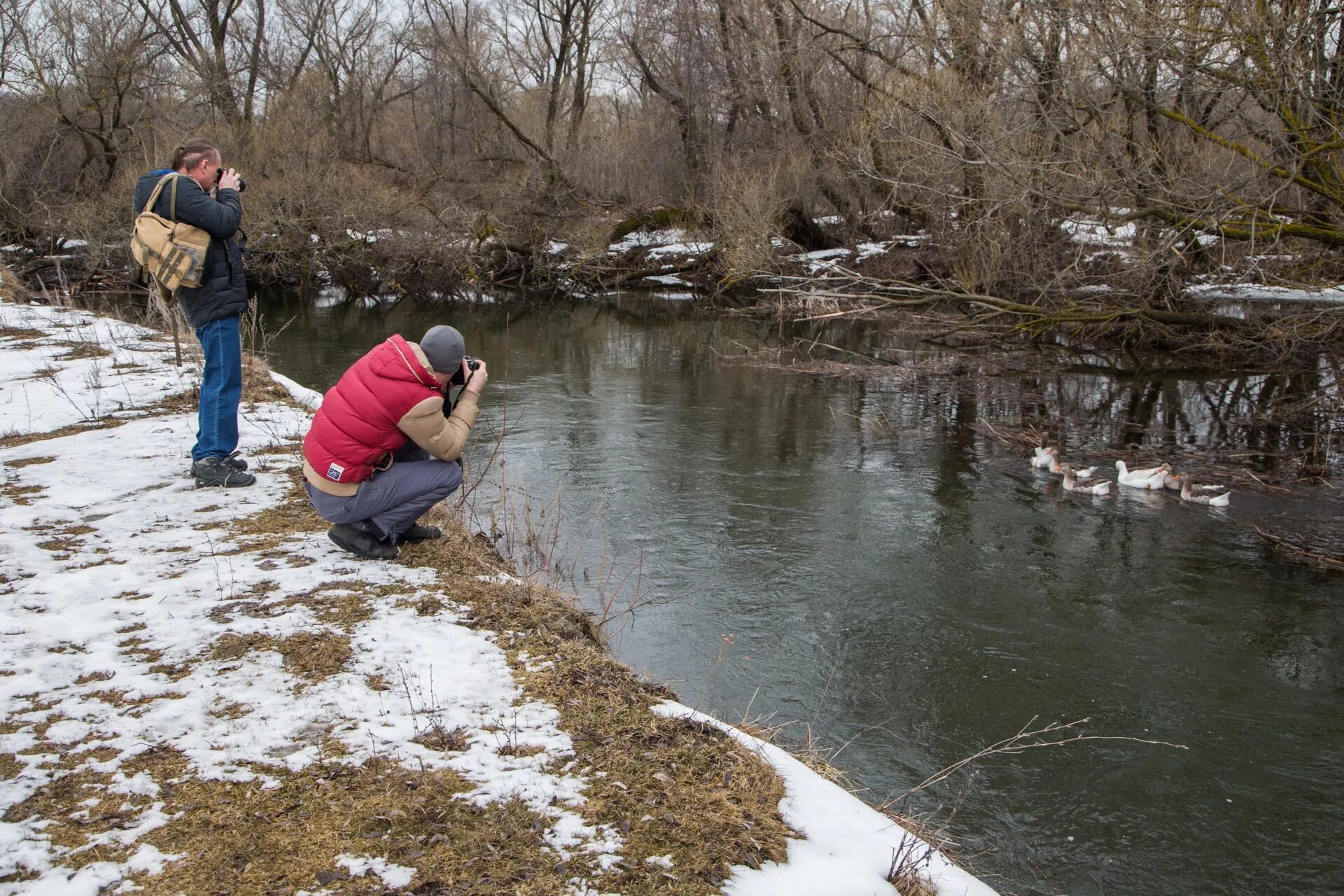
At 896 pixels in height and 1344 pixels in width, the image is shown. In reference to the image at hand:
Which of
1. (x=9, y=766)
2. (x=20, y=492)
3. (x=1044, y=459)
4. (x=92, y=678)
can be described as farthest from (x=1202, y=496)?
(x=20, y=492)

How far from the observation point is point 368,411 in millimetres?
4457

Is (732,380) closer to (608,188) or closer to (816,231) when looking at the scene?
(816,231)

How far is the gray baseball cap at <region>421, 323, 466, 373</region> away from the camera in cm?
442

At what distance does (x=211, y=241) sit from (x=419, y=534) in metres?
2.08

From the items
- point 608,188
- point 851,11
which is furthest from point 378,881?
point 608,188

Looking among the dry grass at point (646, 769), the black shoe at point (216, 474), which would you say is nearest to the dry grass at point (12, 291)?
the black shoe at point (216, 474)

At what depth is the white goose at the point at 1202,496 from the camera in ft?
26.8

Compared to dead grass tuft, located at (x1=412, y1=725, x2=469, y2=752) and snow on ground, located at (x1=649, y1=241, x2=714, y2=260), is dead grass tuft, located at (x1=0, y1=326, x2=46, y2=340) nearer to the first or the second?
dead grass tuft, located at (x1=412, y1=725, x2=469, y2=752)

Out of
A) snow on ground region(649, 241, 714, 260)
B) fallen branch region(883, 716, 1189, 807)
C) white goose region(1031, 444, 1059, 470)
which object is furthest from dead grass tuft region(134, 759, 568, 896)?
snow on ground region(649, 241, 714, 260)

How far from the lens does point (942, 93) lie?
15062mm

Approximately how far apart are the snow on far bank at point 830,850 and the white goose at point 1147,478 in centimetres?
620

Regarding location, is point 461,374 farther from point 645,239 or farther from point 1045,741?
point 645,239

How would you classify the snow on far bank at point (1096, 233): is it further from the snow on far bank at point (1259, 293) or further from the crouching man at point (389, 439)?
the crouching man at point (389, 439)

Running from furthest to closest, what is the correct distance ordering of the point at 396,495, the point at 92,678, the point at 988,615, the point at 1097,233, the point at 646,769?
1. the point at 1097,233
2. the point at 988,615
3. the point at 396,495
4. the point at 92,678
5. the point at 646,769
